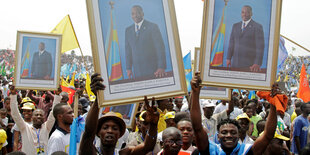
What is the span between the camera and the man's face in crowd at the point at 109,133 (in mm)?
3428

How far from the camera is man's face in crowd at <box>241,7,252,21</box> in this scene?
358cm

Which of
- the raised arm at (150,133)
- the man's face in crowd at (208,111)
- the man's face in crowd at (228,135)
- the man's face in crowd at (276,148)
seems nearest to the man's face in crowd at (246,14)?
the man's face in crowd at (228,135)

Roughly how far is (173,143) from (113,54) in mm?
1236

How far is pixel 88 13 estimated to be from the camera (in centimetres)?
330

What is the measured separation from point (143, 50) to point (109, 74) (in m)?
0.42

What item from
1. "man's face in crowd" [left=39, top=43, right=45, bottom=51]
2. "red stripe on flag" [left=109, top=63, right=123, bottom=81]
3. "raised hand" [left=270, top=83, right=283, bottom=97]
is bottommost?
"raised hand" [left=270, top=83, right=283, bottom=97]

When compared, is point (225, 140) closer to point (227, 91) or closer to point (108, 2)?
point (108, 2)

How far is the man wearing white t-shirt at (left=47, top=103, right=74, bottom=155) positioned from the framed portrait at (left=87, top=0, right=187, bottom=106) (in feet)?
5.58

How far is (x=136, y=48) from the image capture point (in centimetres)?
341

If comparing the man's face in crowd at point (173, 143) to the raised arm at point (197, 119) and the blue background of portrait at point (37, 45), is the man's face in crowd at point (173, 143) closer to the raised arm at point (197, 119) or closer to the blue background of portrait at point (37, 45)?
the raised arm at point (197, 119)

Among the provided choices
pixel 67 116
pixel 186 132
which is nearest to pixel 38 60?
pixel 67 116

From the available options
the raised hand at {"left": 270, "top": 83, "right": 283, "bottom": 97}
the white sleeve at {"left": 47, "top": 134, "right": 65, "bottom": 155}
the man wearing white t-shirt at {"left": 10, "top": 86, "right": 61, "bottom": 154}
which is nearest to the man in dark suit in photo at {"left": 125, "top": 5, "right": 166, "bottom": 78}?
the raised hand at {"left": 270, "top": 83, "right": 283, "bottom": 97}

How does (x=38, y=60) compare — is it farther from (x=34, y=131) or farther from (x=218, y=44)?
(x=218, y=44)

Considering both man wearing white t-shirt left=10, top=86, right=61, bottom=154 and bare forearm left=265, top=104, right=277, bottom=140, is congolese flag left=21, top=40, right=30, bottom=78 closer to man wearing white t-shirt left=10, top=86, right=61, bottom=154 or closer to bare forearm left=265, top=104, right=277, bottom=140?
man wearing white t-shirt left=10, top=86, right=61, bottom=154
